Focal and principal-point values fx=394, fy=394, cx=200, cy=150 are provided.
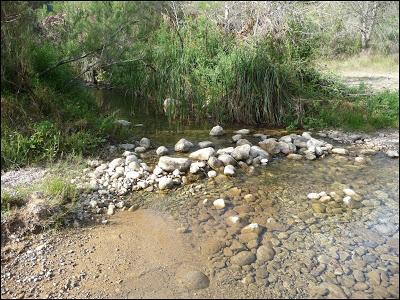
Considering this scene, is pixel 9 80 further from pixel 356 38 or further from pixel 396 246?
pixel 356 38

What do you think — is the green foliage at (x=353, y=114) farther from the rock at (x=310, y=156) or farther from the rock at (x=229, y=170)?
the rock at (x=229, y=170)

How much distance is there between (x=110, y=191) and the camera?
432cm

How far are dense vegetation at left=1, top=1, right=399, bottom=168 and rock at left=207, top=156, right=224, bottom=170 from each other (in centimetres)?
154

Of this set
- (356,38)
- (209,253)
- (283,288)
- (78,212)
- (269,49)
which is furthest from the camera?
(356,38)

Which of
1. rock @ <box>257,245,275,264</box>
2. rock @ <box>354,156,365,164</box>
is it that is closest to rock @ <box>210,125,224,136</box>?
rock @ <box>354,156,365,164</box>

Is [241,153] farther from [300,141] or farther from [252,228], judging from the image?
[252,228]

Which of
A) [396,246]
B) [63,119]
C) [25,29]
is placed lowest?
[396,246]

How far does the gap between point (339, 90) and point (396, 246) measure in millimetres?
4369

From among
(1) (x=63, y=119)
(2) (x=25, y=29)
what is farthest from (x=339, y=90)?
(2) (x=25, y=29)

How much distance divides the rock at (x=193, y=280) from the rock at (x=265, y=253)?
1.74 feet

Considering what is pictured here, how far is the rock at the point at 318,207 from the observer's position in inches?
163

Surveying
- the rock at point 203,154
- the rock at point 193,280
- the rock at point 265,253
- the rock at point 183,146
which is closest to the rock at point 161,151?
the rock at point 183,146

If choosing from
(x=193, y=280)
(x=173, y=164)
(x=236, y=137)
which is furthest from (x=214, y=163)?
(x=193, y=280)

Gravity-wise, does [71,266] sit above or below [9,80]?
below
